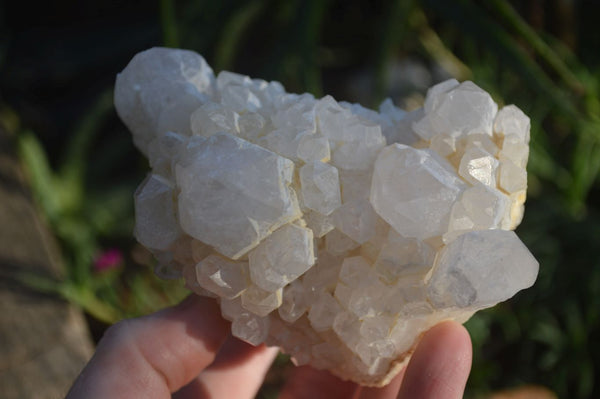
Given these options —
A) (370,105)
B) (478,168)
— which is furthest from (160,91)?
(370,105)

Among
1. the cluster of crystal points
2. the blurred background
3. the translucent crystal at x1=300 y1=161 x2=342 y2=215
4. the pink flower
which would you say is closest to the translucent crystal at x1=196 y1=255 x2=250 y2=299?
the cluster of crystal points

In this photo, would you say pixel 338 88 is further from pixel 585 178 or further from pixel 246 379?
pixel 246 379

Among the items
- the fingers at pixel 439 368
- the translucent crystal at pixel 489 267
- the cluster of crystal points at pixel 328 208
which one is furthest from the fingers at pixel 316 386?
the translucent crystal at pixel 489 267

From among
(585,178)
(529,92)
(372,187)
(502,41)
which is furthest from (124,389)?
(529,92)

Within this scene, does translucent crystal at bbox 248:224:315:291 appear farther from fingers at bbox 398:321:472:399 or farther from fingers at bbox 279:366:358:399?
fingers at bbox 279:366:358:399

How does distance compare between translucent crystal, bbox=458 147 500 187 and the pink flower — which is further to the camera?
the pink flower
